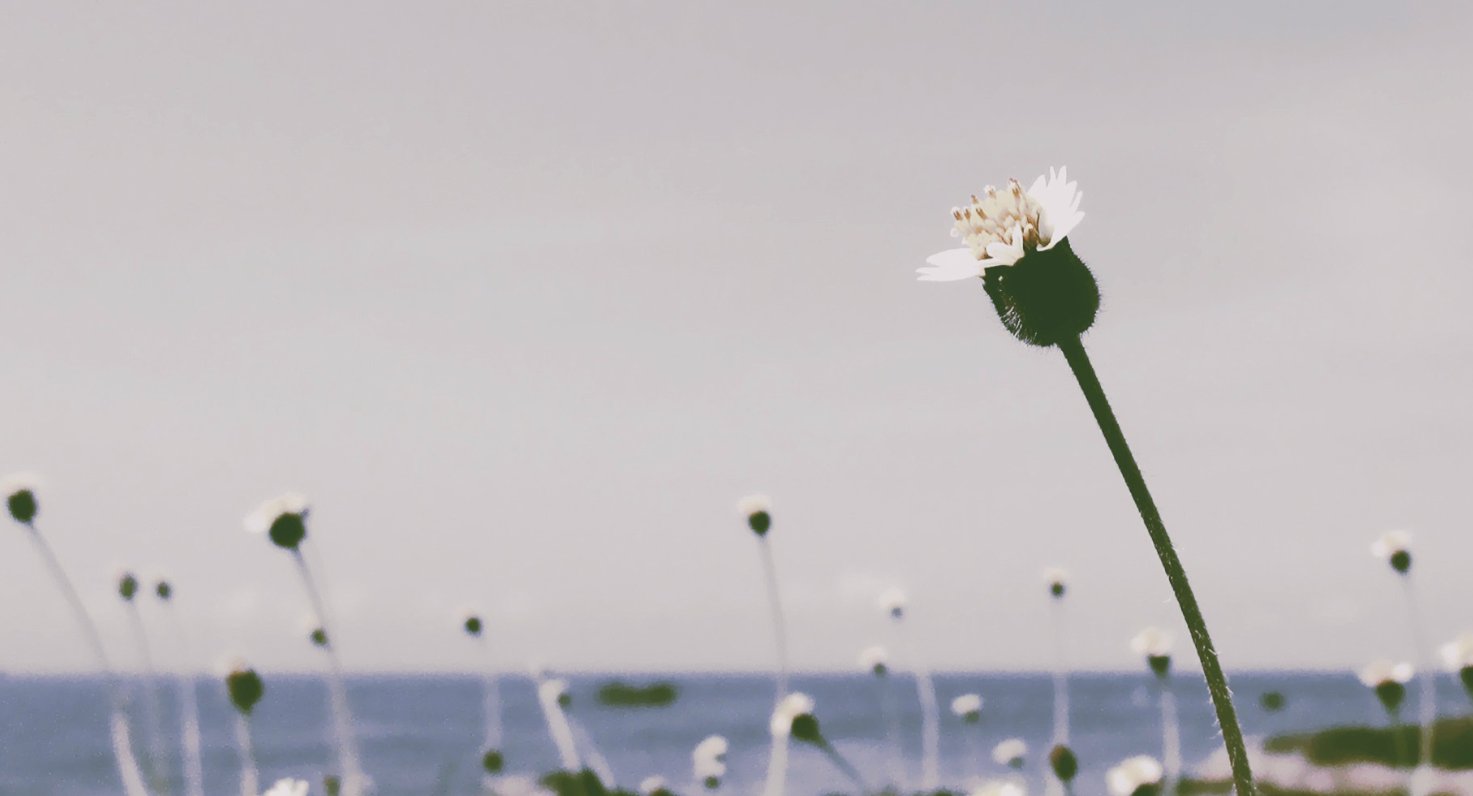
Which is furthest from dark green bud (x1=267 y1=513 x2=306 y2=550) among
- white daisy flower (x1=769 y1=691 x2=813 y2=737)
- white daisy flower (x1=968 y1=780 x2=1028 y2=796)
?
white daisy flower (x1=769 y1=691 x2=813 y2=737)

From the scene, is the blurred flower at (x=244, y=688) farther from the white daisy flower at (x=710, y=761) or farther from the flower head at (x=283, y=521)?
the white daisy flower at (x=710, y=761)

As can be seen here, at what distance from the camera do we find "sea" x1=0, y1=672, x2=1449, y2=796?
3309 cm

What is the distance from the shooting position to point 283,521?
3.65 m

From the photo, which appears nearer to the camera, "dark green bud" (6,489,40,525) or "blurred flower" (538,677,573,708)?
"dark green bud" (6,489,40,525)

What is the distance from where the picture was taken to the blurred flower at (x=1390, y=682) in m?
4.89

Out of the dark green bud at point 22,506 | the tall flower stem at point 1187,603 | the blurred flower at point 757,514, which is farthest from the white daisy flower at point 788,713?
the tall flower stem at point 1187,603

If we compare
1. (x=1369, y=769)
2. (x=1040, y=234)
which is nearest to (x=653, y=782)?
(x=1040, y=234)

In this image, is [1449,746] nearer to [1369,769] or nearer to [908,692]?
[1369,769]

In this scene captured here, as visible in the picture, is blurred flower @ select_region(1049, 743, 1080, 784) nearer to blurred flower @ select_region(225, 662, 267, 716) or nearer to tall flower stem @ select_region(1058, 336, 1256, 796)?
blurred flower @ select_region(225, 662, 267, 716)

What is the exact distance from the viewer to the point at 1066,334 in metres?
1.95

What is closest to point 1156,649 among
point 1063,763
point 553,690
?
point 1063,763

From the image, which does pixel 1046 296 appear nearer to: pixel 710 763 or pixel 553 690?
pixel 553 690

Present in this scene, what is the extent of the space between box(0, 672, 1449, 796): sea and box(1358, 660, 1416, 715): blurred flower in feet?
6.78

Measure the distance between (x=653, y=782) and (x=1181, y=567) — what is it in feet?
15.8
